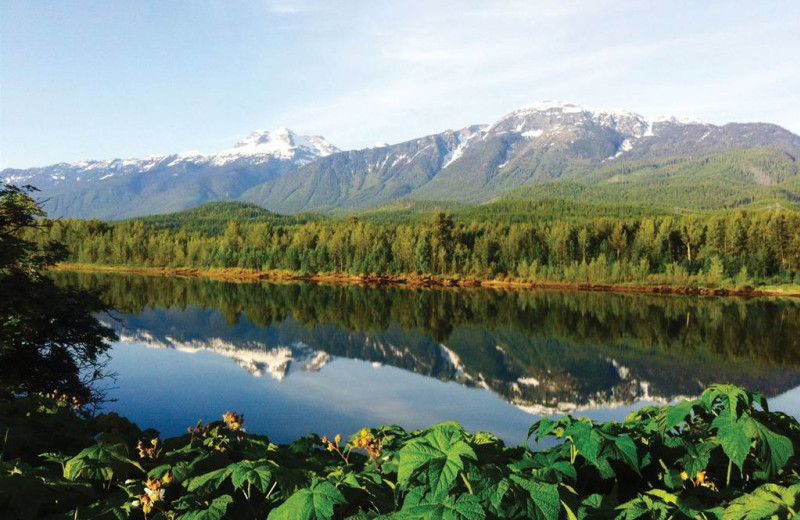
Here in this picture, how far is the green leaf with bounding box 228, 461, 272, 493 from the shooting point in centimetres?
325

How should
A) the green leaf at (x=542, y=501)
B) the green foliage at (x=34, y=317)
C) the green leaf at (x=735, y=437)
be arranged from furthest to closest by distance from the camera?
the green foliage at (x=34, y=317), the green leaf at (x=735, y=437), the green leaf at (x=542, y=501)

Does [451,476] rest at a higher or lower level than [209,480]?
higher

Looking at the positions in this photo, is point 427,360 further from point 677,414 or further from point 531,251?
point 531,251

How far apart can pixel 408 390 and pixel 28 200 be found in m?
22.2

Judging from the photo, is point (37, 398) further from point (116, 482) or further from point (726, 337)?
point (726, 337)

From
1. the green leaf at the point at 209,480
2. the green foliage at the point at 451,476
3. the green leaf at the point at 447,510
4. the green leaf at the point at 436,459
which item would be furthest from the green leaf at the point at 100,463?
the green leaf at the point at 447,510

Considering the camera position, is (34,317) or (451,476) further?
(34,317)

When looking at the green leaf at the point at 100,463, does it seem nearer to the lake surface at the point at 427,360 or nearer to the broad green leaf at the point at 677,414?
the broad green leaf at the point at 677,414

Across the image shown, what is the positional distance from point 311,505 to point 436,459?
765 millimetres

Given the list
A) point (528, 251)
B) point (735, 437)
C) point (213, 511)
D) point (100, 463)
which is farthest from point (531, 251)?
point (213, 511)

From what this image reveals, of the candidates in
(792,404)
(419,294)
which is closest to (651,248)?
(419,294)

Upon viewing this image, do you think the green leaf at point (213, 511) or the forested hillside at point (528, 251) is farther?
the forested hillside at point (528, 251)

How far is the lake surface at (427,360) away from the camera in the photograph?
A: 26.1 meters

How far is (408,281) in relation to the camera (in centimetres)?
10588
